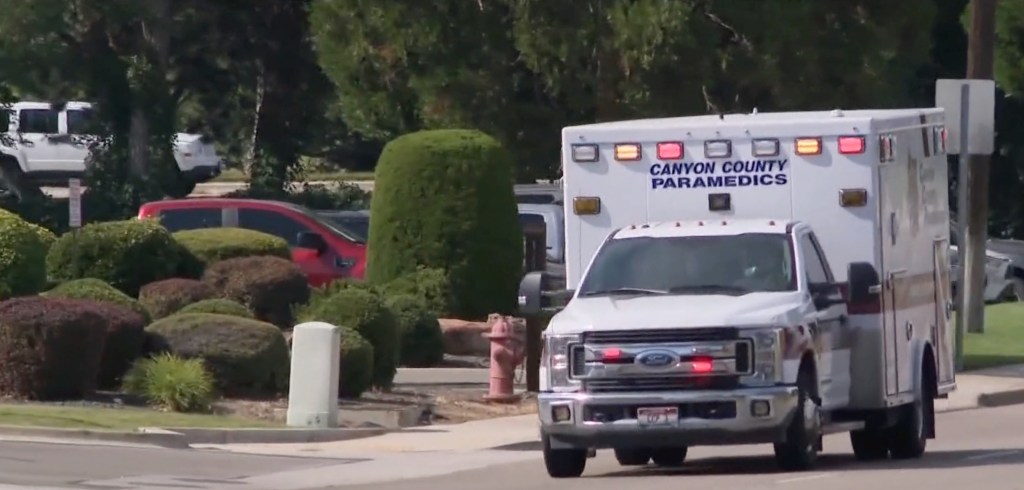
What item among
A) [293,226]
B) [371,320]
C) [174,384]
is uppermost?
[293,226]

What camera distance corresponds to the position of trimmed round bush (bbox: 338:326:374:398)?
65.7 ft

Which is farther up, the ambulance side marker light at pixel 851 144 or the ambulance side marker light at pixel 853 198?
the ambulance side marker light at pixel 851 144

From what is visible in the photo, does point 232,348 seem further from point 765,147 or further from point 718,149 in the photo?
point 765,147

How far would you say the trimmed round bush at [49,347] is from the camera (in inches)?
736

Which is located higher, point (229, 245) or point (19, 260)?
point (229, 245)

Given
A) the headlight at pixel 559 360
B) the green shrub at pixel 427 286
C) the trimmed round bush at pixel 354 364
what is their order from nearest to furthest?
the headlight at pixel 559 360, the trimmed round bush at pixel 354 364, the green shrub at pixel 427 286

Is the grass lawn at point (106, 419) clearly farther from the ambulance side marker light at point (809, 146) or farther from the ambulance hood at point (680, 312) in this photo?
the ambulance side marker light at point (809, 146)

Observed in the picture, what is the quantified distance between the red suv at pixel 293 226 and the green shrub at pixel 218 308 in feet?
16.6

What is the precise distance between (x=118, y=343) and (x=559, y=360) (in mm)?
6700

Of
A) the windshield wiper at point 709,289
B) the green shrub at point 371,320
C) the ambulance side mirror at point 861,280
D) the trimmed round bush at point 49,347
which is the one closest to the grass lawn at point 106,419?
the trimmed round bush at point 49,347

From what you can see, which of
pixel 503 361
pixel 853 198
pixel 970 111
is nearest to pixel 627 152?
pixel 853 198

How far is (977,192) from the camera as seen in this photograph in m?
29.0

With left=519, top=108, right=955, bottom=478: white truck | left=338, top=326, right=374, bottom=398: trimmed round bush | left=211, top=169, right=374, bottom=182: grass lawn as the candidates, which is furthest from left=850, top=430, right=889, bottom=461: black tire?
left=211, top=169, right=374, bottom=182: grass lawn

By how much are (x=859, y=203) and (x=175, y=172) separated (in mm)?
27623
